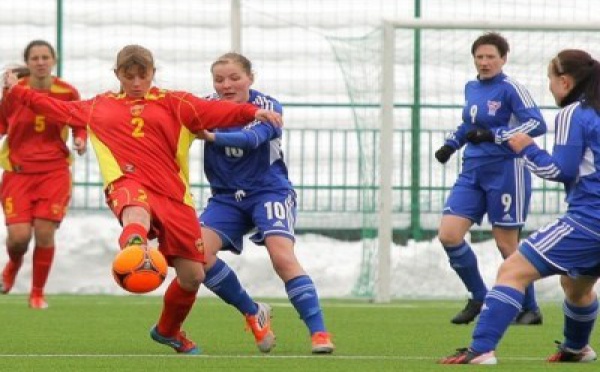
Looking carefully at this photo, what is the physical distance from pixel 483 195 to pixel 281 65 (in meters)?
6.71

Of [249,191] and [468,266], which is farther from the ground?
[249,191]

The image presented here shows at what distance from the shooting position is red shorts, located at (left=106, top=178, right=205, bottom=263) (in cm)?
923

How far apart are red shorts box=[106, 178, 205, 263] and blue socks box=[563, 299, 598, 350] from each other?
193cm

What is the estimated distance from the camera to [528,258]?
8.70m

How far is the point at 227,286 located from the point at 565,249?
7.05 ft

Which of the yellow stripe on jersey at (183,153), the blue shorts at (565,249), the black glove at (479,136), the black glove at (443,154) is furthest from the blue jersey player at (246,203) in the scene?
Answer: the black glove at (443,154)

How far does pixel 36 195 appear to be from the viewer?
14172 mm

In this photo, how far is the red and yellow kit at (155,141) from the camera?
30.7ft

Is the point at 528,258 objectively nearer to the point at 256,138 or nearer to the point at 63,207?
the point at 256,138

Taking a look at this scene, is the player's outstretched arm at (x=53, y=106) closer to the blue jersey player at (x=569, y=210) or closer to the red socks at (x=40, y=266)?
the blue jersey player at (x=569, y=210)

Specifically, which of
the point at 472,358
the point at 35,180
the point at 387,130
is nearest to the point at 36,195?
the point at 35,180

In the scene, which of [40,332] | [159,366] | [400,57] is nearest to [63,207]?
[40,332]

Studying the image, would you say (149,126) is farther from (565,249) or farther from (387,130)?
(387,130)

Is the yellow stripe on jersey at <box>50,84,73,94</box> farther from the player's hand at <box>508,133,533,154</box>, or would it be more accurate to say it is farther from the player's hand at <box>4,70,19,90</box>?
the player's hand at <box>508,133,533,154</box>
